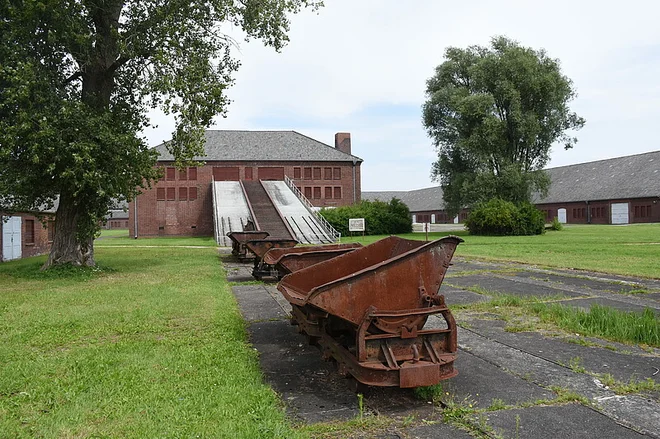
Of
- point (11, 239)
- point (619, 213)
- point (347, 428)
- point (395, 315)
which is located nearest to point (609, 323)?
point (395, 315)

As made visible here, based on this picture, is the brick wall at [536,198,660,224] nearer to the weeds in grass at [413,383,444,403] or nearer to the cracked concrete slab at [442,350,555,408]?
the cracked concrete slab at [442,350,555,408]

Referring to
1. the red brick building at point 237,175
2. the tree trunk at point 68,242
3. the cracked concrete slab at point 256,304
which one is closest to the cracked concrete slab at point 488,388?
the cracked concrete slab at point 256,304

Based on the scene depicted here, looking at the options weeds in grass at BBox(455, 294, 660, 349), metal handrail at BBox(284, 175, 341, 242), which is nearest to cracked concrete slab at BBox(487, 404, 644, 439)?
weeds in grass at BBox(455, 294, 660, 349)

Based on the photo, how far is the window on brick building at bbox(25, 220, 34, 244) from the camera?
82.4 ft

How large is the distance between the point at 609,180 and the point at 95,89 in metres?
61.7

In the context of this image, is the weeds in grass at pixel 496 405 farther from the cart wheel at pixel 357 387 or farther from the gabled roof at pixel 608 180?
the gabled roof at pixel 608 180

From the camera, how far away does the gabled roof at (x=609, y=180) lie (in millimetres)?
56925

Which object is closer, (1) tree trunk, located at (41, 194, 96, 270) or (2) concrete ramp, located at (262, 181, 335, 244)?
(1) tree trunk, located at (41, 194, 96, 270)

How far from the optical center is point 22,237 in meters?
24.3

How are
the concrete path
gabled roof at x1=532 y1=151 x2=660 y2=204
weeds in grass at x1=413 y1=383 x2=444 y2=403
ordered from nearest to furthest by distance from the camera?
the concrete path < weeds in grass at x1=413 y1=383 x2=444 y2=403 < gabled roof at x1=532 y1=151 x2=660 y2=204

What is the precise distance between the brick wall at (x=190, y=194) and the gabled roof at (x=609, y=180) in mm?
28544

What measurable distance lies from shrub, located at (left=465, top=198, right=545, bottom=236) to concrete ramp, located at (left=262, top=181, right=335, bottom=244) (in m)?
11.4

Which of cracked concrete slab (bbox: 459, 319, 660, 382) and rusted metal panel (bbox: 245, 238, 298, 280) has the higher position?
rusted metal panel (bbox: 245, 238, 298, 280)

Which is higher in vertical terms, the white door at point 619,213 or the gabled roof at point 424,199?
the gabled roof at point 424,199
